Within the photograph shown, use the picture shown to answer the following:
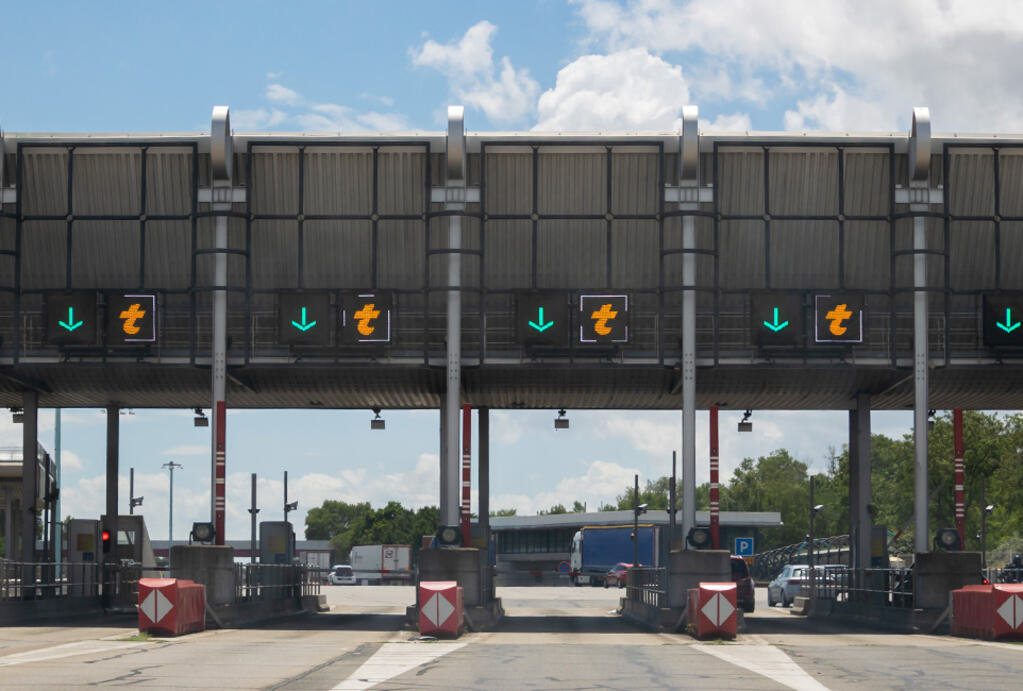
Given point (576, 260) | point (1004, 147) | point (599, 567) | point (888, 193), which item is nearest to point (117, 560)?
point (576, 260)

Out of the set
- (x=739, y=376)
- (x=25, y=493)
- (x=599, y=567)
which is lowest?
(x=599, y=567)

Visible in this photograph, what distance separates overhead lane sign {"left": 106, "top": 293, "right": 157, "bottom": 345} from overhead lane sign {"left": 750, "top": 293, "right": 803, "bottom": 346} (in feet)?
55.0

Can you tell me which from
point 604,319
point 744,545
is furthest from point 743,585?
point 744,545

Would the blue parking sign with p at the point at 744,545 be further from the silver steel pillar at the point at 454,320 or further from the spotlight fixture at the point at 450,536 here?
the spotlight fixture at the point at 450,536

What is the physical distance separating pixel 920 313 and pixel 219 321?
19.3 m

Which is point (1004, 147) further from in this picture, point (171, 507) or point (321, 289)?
point (171, 507)

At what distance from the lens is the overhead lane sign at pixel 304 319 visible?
39.6 m

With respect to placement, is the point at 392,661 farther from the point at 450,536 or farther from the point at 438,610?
the point at 450,536

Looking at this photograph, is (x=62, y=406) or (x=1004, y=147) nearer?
(x=1004, y=147)

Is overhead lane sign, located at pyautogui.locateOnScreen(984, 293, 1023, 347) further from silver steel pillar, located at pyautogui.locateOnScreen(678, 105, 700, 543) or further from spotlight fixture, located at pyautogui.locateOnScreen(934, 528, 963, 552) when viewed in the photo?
silver steel pillar, located at pyautogui.locateOnScreen(678, 105, 700, 543)

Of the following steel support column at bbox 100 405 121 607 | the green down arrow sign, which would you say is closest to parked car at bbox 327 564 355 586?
steel support column at bbox 100 405 121 607

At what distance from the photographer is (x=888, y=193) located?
40344 millimetres

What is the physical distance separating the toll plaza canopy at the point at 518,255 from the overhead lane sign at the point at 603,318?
0.20ft

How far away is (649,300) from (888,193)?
7.38 metres
